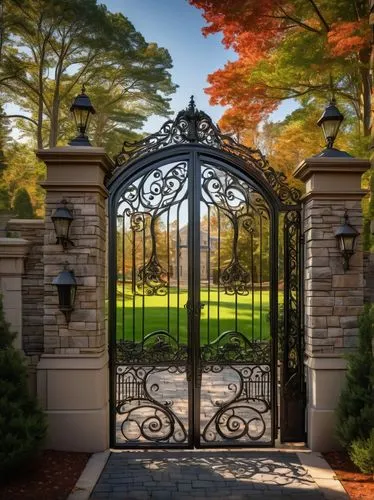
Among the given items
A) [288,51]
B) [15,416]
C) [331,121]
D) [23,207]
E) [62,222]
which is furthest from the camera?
[23,207]

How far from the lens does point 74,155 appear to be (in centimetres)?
457

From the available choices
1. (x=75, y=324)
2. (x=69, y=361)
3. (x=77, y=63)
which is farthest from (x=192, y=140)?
(x=77, y=63)

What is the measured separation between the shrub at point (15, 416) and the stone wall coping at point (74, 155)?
165 cm

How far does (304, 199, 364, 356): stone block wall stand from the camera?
4.67m

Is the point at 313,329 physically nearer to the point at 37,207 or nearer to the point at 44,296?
the point at 44,296

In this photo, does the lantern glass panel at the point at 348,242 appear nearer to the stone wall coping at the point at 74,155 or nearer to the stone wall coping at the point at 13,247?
the stone wall coping at the point at 74,155

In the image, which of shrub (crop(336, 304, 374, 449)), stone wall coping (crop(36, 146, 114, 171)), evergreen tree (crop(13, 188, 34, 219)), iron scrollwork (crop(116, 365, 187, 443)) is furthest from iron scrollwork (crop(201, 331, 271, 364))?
evergreen tree (crop(13, 188, 34, 219))

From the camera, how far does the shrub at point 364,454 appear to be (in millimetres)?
3885

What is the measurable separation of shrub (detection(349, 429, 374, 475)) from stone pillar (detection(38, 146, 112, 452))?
2470 mm

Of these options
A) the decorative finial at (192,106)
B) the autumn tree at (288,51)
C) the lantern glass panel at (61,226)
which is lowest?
the lantern glass panel at (61,226)

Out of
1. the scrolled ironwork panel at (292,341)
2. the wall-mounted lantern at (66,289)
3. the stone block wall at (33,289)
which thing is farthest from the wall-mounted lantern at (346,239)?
the stone block wall at (33,289)

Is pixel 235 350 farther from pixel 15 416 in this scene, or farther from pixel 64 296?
pixel 15 416

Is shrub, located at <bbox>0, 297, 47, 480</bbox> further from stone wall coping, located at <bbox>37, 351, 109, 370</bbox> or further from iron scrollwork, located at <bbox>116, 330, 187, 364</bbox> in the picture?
iron scrollwork, located at <bbox>116, 330, 187, 364</bbox>

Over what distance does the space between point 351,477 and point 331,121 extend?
3.54 meters
